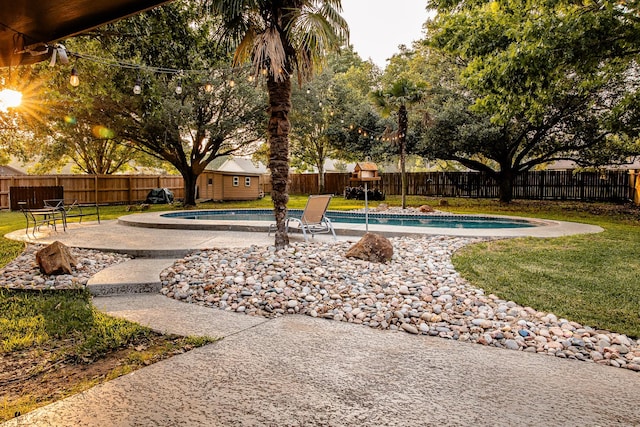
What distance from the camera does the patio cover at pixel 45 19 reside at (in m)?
2.94

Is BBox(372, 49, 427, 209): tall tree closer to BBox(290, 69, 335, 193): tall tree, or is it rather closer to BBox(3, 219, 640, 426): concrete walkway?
BBox(290, 69, 335, 193): tall tree

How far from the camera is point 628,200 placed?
16672 mm

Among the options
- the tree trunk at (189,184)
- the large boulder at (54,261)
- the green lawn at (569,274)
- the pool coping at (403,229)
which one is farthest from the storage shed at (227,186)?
the green lawn at (569,274)

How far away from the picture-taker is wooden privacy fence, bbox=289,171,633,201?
17234mm

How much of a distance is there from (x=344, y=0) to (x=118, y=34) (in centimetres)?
344

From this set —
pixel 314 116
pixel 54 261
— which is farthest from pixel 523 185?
pixel 54 261

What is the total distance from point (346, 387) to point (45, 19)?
3.64m

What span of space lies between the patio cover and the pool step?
2.35 m

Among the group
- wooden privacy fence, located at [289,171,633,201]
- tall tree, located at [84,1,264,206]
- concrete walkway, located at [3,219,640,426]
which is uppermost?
tall tree, located at [84,1,264,206]

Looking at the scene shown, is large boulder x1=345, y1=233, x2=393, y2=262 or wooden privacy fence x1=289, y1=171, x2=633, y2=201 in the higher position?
wooden privacy fence x1=289, y1=171, x2=633, y2=201

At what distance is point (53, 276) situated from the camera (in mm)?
4805

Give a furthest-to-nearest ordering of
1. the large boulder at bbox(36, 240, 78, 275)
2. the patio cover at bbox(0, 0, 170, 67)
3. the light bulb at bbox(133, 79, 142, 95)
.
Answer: the light bulb at bbox(133, 79, 142, 95) < the large boulder at bbox(36, 240, 78, 275) < the patio cover at bbox(0, 0, 170, 67)

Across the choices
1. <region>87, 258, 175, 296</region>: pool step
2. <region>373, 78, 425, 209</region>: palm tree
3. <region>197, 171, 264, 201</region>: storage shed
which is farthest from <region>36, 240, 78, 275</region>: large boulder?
<region>197, 171, 264, 201</region>: storage shed

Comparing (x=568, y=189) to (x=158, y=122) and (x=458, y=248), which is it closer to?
(x=458, y=248)
